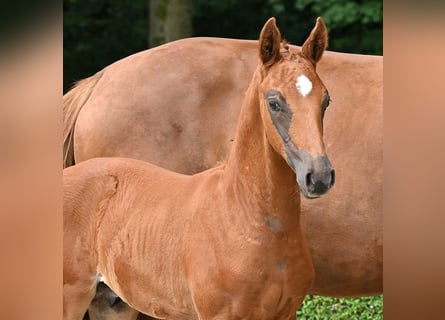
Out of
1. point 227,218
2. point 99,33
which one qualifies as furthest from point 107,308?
point 99,33

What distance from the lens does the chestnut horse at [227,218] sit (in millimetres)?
2395

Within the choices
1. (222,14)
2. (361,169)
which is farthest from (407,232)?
(222,14)

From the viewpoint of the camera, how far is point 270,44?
2469mm

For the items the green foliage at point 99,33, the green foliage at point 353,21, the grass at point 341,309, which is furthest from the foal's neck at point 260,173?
the green foliage at point 99,33

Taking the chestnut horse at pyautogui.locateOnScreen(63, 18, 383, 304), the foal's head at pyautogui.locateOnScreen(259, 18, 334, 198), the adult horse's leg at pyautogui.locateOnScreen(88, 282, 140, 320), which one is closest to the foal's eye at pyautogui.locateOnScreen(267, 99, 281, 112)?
the foal's head at pyautogui.locateOnScreen(259, 18, 334, 198)

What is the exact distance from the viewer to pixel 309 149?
2.29 meters

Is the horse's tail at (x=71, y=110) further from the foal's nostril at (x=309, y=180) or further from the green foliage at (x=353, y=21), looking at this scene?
the green foliage at (x=353, y=21)

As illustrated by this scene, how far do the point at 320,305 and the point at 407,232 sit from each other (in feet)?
9.03

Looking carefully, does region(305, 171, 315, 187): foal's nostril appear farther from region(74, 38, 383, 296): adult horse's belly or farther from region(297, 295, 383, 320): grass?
region(297, 295, 383, 320): grass

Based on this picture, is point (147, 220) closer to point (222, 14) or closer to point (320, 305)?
point (320, 305)

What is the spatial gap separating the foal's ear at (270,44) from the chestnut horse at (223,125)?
3.22 feet

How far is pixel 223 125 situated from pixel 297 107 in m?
1.19

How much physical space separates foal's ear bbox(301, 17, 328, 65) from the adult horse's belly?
34.9 inches

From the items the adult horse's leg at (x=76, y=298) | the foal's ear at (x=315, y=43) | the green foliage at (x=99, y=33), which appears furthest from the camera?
the green foliage at (x=99, y=33)
